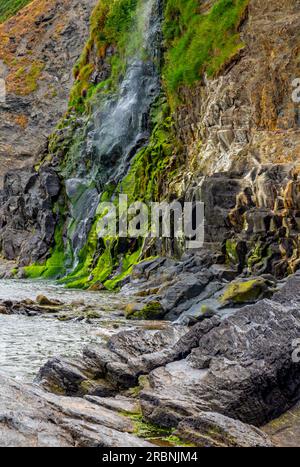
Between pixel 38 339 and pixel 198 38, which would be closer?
pixel 38 339

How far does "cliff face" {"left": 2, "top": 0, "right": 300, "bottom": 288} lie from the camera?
34.2m

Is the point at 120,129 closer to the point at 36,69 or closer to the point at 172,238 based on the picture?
the point at 172,238

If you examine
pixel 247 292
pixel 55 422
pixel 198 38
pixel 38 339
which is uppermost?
pixel 198 38

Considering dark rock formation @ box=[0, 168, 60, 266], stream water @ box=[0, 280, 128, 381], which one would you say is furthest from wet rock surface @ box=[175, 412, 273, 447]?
dark rock formation @ box=[0, 168, 60, 266]

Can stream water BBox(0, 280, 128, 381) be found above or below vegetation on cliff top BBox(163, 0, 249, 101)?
below

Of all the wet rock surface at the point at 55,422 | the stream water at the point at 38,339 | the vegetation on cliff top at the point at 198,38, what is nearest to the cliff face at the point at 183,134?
the vegetation on cliff top at the point at 198,38

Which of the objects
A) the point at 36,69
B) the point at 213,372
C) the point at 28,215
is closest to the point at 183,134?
the point at 28,215

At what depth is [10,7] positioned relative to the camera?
528 ft

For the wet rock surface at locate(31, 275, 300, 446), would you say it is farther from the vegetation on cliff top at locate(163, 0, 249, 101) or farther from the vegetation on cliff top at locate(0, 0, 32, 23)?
the vegetation on cliff top at locate(0, 0, 32, 23)

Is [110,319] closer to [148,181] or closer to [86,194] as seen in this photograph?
[148,181]

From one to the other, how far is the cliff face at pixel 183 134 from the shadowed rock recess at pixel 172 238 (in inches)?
5.9

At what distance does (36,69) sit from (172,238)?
3760 inches

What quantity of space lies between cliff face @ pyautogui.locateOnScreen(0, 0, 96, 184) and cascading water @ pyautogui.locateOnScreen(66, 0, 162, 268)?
4905 cm

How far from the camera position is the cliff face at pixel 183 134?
34156mm
